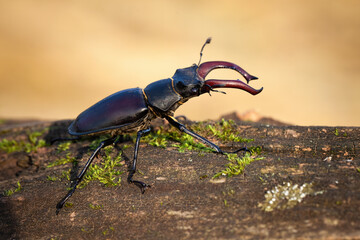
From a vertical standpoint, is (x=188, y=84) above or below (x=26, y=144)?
above

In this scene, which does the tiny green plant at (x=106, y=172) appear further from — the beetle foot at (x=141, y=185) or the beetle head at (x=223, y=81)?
the beetle head at (x=223, y=81)

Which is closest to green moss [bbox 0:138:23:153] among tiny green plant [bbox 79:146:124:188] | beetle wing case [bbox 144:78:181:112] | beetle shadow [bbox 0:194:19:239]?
beetle shadow [bbox 0:194:19:239]

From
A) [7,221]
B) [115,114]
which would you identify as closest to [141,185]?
[115,114]

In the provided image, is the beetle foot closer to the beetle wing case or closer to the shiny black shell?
the shiny black shell

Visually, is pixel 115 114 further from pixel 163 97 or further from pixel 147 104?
pixel 163 97

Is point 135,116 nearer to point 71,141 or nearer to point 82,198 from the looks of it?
point 82,198
